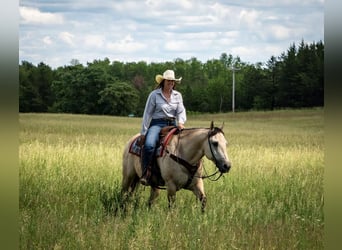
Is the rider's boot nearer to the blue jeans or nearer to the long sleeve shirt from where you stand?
the blue jeans

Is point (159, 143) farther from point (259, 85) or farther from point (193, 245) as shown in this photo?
point (259, 85)

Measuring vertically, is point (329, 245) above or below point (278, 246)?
above

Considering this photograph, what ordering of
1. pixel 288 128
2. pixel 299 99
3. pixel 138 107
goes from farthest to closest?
pixel 288 128 < pixel 138 107 < pixel 299 99

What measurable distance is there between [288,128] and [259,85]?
17645 millimetres

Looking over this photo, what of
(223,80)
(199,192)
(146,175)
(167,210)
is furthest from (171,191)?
(223,80)

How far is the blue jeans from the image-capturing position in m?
7.56

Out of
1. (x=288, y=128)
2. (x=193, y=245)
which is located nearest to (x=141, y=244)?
(x=193, y=245)

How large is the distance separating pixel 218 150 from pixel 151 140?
1313mm

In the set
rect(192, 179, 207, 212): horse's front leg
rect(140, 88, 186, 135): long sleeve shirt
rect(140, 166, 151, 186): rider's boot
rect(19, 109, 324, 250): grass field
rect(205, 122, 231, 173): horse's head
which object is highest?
rect(140, 88, 186, 135): long sleeve shirt

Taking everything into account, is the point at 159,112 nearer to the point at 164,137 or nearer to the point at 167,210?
the point at 164,137

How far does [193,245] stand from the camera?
17.6 ft

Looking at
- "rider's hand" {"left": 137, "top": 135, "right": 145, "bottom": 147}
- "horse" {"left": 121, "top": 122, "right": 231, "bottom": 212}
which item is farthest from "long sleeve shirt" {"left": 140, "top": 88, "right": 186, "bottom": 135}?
"horse" {"left": 121, "top": 122, "right": 231, "bottom": 212}

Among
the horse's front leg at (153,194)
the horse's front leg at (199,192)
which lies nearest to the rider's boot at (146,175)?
the horse's front leg at (153,194)

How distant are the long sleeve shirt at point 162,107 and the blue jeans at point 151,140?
10 cm
